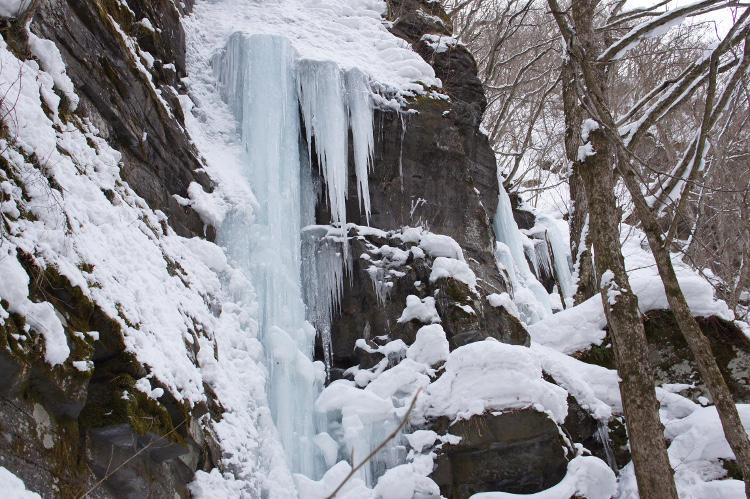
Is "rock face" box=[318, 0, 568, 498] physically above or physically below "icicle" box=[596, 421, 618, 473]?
above

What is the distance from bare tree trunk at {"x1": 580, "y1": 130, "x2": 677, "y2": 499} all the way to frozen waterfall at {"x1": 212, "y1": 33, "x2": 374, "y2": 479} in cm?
300

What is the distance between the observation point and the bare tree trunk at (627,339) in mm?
3537

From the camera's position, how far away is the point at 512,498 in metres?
4.69

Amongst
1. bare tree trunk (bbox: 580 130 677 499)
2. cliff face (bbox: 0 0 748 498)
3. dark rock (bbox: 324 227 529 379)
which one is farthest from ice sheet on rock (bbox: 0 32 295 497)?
bare tree trunk (bbox: 580 130 677 499)

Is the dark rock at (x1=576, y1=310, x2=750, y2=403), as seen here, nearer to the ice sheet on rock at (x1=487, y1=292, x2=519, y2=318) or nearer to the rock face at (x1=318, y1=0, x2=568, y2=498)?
the ice sheet on rock at (x1=487, y1=292, x2=519, y2=318)

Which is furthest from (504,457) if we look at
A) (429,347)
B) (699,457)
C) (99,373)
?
(99,373)

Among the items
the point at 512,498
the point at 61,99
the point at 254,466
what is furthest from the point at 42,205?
the point at 512,498

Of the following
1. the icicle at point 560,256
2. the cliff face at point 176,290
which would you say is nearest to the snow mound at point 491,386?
the cliff face at point 176,290

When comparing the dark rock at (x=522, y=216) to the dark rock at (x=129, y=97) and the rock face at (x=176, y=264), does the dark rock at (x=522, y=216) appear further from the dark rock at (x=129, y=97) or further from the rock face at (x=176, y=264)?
the dark rock at (x=129, y=97)

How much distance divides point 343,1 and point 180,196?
19.1ft

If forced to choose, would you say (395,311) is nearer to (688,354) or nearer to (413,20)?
(688,354)

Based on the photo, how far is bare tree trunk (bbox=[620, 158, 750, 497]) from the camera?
10.8ft

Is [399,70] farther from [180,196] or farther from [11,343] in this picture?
[11,343]

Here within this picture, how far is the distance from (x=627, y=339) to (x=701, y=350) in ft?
1.40
